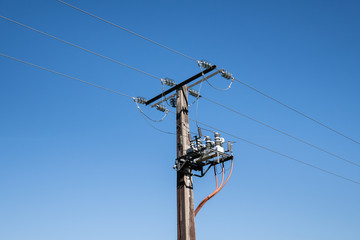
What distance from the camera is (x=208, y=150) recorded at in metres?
13.6

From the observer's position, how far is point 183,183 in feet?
42.9

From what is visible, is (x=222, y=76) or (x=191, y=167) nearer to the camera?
(x=191, y=167)

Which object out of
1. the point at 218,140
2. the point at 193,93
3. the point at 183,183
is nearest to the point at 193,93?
the point at 193,93

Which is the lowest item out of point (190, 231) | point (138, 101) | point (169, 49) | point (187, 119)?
point (190, 231)

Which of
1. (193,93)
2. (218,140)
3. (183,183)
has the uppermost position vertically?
(193,93)

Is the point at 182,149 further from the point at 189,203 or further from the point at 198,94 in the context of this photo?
the point at 198,94

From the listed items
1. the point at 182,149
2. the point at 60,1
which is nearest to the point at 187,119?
the point at 182,149

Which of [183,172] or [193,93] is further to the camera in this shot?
[193,93]

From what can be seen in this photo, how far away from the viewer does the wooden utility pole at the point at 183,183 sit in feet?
40.4

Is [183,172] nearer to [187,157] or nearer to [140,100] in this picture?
[187,157]

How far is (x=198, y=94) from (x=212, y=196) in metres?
5.09

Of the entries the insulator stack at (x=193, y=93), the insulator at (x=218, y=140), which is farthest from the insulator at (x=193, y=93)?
the insulator at (x=218, y=140)

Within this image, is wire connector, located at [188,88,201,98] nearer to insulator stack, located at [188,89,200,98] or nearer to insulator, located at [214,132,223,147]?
insulator stack, located at [188,89,200,98]

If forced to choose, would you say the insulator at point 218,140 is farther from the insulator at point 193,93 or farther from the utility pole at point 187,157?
the insulator at point 193,93
